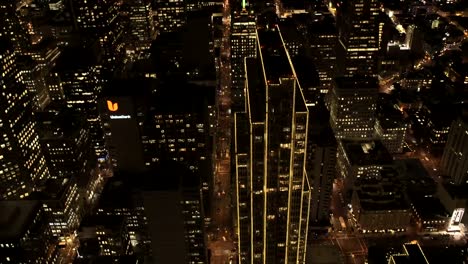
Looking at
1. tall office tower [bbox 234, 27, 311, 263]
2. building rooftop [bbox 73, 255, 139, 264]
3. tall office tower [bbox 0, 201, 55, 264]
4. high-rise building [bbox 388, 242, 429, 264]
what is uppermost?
tall office tower [bbox 234, 27, 311, 263]

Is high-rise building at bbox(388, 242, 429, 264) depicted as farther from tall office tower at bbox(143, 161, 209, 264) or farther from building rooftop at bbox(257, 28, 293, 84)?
building rooftop at bbox(257, 28, 293, 84)

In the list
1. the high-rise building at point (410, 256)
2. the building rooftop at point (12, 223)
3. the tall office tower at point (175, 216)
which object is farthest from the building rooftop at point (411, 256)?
the building rooftop at point (12, 223)

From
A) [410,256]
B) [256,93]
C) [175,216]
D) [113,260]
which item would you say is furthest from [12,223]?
[410,256]

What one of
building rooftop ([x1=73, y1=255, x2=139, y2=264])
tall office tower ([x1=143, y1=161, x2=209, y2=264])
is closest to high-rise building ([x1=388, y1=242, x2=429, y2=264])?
tall office tower ([x1=143, y1=161, x2=209, y2=264])

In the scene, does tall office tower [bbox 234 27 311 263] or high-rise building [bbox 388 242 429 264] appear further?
high-rise building [bbox 388 242 429 264]

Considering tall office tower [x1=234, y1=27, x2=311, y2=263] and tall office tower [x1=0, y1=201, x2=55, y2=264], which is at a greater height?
tall office tower [x1=234, y1=27, x2=311, y2=263]

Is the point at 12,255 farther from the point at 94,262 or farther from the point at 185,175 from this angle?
the point at 185,175

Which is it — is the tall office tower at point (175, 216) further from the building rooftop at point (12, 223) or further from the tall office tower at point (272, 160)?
the building rooftop at point (12, 223)

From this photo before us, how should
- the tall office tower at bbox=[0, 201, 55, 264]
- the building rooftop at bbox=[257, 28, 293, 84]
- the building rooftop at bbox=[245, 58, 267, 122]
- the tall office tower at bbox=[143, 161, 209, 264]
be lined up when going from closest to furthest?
the building rooftop at bbox=[257, 28, 293, 84], the building rooftop at bbox=[245, 58, 267, 122], the tall office tower at bbox=[143, 161, 209, 264], the tall office tower at bbox=[0, 201, 55, 264]

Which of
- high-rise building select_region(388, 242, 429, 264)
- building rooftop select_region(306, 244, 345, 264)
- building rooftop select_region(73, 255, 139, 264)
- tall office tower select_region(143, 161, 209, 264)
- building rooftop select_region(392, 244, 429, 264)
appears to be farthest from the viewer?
building rooftop select_region(73, 255, 139, 264)
